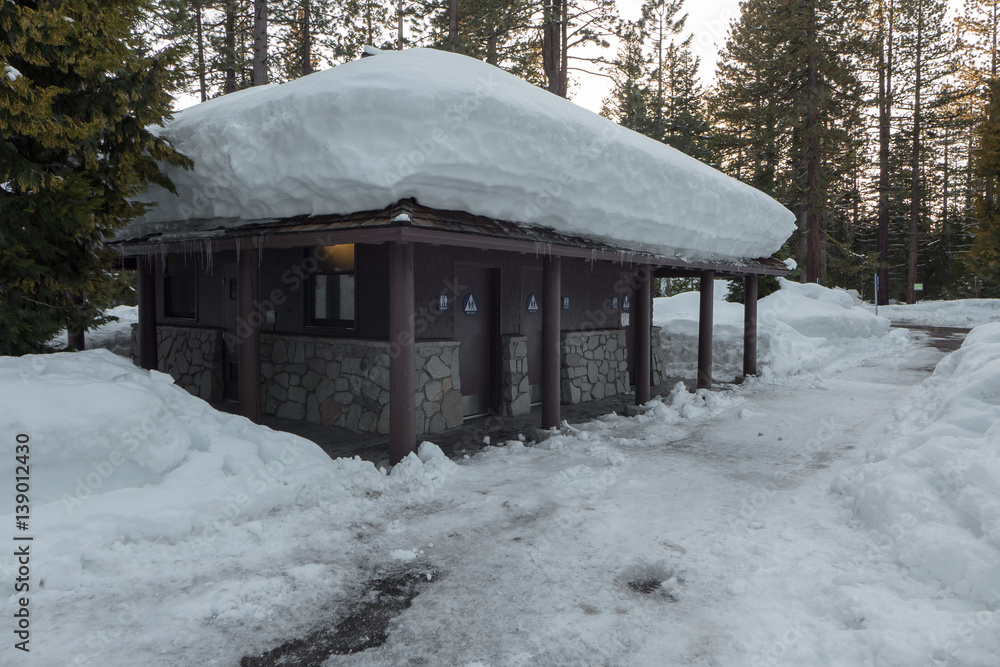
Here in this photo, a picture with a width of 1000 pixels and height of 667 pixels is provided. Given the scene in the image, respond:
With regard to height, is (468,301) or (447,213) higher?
(447,213)

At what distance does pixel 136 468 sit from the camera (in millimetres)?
4988

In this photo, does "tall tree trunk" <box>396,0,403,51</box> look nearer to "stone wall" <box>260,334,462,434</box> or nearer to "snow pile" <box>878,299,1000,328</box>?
"stone wall" <box>260,334,462,434</box>

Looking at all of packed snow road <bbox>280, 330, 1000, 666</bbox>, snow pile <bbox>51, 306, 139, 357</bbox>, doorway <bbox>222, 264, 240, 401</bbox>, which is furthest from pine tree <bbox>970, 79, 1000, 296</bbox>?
snow pile <bbox>51, 306, 139, 357</bbox>

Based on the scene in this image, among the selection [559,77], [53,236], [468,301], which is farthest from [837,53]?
[53,236]

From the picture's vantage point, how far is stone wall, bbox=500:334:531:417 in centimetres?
952

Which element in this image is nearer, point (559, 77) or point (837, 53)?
point (559, 77)

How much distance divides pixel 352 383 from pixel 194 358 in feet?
12.5

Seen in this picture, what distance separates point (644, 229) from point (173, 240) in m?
6.42

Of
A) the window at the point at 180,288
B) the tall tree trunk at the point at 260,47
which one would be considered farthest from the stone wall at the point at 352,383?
the tall tree trunk at the point at 260,47

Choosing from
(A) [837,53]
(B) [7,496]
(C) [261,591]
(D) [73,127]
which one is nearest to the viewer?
(C) [261,591]

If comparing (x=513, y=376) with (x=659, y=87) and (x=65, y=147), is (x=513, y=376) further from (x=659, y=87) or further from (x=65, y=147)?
(x=659, y=87)

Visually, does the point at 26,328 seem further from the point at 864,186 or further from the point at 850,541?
the point at 864,186

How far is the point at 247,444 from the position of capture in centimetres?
587

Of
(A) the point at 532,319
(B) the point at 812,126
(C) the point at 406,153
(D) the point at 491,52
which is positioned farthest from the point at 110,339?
(B) the point at 812,126
